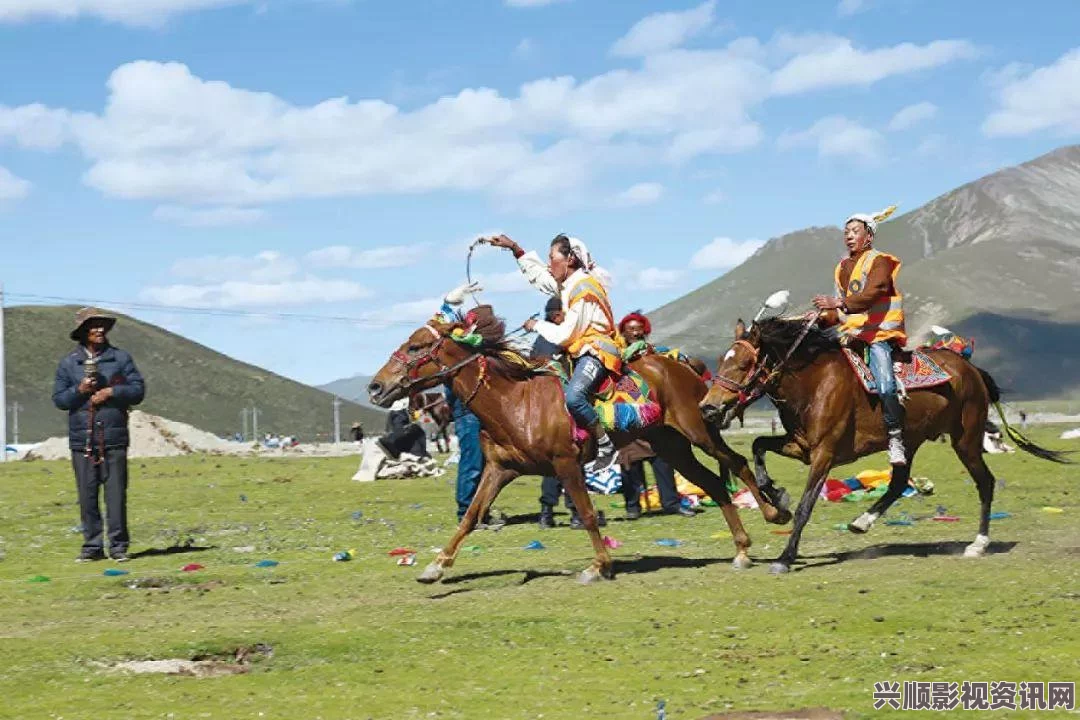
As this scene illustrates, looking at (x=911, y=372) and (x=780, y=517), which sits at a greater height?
(x=911, y=372)

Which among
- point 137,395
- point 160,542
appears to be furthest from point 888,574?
point 160,542

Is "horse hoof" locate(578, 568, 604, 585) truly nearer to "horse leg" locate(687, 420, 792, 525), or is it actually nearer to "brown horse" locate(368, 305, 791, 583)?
"brown horse" locate(368, 305, 791, 583)

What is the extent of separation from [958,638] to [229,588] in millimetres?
7187

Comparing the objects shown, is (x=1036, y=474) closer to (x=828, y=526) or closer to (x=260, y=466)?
(x=828, y=526)

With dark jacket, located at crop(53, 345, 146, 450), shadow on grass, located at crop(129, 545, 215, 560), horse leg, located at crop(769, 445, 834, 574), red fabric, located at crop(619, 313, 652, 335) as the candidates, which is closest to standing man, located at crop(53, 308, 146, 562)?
dark jacket, located at crop(53, 345, 146, 450)

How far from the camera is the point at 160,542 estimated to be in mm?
19031

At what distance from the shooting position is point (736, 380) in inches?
529

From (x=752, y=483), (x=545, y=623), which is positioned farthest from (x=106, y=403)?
(x=545, y=623)

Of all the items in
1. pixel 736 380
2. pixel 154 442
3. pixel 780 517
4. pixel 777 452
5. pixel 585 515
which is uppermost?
pixel 736 380

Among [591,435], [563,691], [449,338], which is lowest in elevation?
[563,691]

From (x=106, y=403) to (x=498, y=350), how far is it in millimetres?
5667

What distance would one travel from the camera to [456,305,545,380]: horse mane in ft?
44.7

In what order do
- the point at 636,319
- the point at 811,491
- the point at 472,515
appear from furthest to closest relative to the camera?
the point at 636,319
the point at 811,491
the point at 472,515

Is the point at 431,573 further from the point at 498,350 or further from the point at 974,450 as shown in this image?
the point at 974,450
